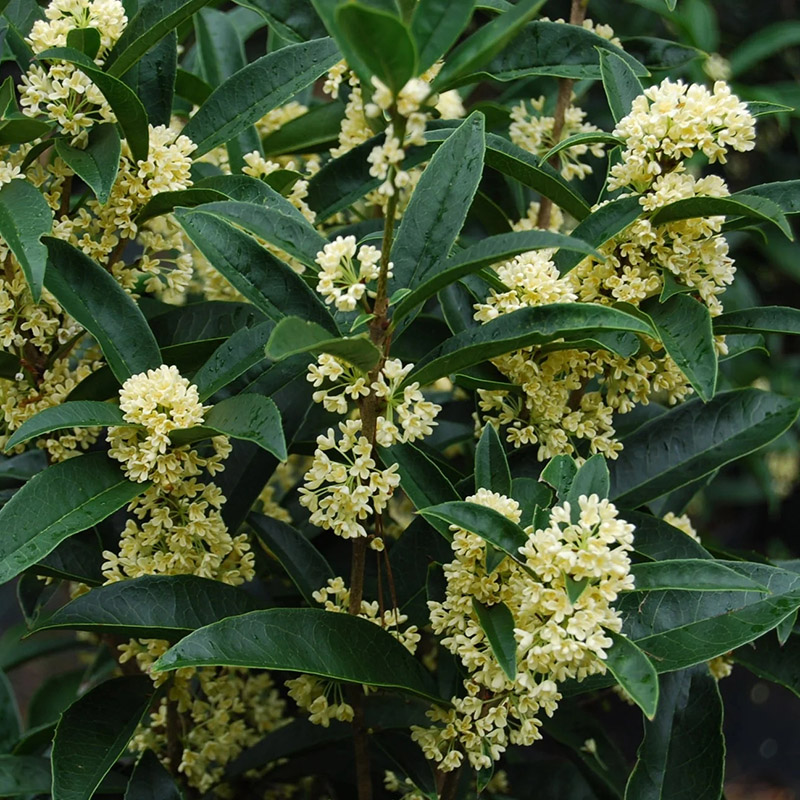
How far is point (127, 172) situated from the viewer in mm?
1062

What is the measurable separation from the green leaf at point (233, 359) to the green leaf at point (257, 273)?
45mm

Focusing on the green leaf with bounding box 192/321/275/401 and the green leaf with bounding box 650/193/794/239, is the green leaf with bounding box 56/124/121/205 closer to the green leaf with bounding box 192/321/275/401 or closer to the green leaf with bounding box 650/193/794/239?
the green leaf with bounding box 192/321/275/401

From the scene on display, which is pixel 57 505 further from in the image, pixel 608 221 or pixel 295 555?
pixel 608 221

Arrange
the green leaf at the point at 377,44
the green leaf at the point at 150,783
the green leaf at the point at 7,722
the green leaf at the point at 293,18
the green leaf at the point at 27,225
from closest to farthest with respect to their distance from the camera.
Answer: the green leaf at the point at 377,44 < the green leaf at the point at 27,225 < the green leaf at the point at 150,783 < the green leaf at the point at 293,18 < the green leaf at the point at 7,722

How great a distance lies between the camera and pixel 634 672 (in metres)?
0.81

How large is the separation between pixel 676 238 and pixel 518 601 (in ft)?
1.28

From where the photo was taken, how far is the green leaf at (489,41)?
0.68 metres

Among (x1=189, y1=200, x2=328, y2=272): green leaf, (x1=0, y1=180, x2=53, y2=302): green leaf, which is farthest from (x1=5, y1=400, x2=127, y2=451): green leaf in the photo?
(x1=189, y1=200, x2=328, y2=272): green leaf

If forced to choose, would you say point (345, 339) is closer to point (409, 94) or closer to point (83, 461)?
point (409, 94)

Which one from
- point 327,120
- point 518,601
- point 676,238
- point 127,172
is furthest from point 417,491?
point 327,120

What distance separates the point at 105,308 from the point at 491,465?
1.38 ft

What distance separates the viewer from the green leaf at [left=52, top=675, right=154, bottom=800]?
0.99 m

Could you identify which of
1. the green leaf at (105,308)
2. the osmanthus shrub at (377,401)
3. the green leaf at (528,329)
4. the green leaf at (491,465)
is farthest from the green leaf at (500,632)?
the green leaf at (105,308)

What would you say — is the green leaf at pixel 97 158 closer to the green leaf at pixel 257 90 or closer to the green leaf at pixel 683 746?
the green leaf at pixel 257 90
